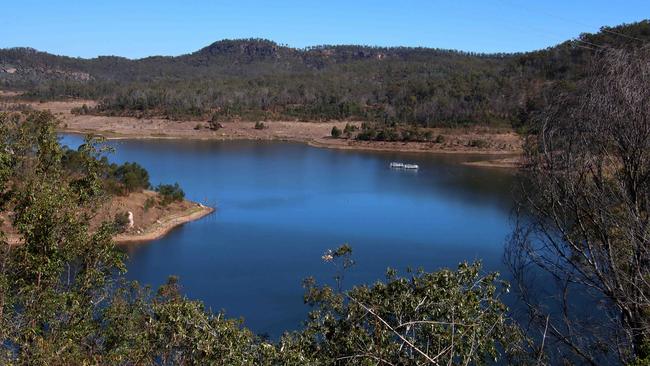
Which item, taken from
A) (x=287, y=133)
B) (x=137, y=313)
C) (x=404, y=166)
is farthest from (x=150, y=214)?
(x=287, y=133)

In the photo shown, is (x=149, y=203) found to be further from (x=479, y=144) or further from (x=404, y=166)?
(x=479, y=144)

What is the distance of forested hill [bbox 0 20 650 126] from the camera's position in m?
62.8

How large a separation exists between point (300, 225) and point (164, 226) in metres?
5.62

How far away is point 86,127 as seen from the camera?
219 feet

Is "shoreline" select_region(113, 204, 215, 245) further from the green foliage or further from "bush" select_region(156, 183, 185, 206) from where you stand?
the green foliage

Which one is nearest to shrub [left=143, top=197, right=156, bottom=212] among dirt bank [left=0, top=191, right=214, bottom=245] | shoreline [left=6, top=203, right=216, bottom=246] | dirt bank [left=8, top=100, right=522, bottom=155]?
dirt bank [left=0, top=191, right=214, bottom=245]

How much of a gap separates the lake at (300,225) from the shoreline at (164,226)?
478 mm

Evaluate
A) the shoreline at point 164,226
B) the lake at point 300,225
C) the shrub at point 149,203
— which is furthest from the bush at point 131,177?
the shoreline at point 164,226

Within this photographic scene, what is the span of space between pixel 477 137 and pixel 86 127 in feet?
Result: 130

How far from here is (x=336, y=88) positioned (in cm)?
9144

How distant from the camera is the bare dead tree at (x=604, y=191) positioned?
6.19 meters

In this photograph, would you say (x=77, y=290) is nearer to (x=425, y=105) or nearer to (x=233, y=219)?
(x=233, y=219)

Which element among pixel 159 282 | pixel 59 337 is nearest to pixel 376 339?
pixel 59 337

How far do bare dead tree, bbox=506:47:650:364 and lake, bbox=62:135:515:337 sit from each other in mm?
1829
